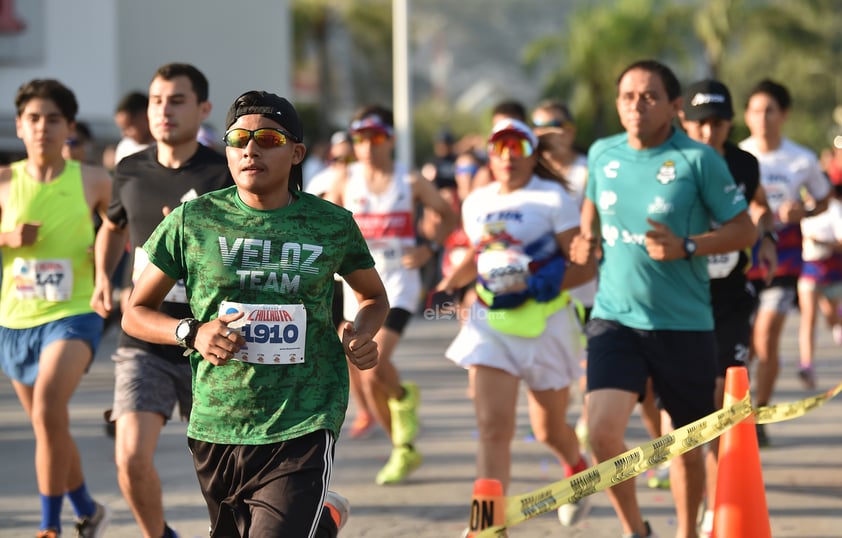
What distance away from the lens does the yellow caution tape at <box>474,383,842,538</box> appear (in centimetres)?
495

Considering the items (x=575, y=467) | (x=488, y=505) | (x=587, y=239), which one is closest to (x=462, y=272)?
(x=587, y=239)

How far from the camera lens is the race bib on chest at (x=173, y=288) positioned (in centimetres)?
591

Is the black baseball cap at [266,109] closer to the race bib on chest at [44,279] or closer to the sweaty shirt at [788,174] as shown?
the race bib on chest at [44,279]

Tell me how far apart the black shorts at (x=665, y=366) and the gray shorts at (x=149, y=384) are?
1797mm

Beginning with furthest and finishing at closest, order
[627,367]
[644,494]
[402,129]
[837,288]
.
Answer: [402,129] → [837,288] → [644,494] → [627,367]

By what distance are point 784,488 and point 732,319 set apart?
1260 mm

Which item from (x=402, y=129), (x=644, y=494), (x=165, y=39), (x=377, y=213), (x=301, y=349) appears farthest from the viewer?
(x=165, y=39)

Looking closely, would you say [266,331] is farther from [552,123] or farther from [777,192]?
[552,123]

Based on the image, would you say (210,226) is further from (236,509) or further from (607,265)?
(607,265)

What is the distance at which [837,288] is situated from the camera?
41.7ft

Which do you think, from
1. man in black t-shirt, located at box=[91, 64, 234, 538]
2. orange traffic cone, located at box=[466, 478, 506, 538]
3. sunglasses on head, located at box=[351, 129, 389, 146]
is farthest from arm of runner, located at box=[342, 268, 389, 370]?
sunglasses on head, located at box=[351, 129, 389, 146]

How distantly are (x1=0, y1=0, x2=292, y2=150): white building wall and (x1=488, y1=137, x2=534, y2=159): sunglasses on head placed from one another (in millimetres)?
21007

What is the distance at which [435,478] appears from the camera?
8.41 meters

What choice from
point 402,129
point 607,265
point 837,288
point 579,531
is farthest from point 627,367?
point 402,129
